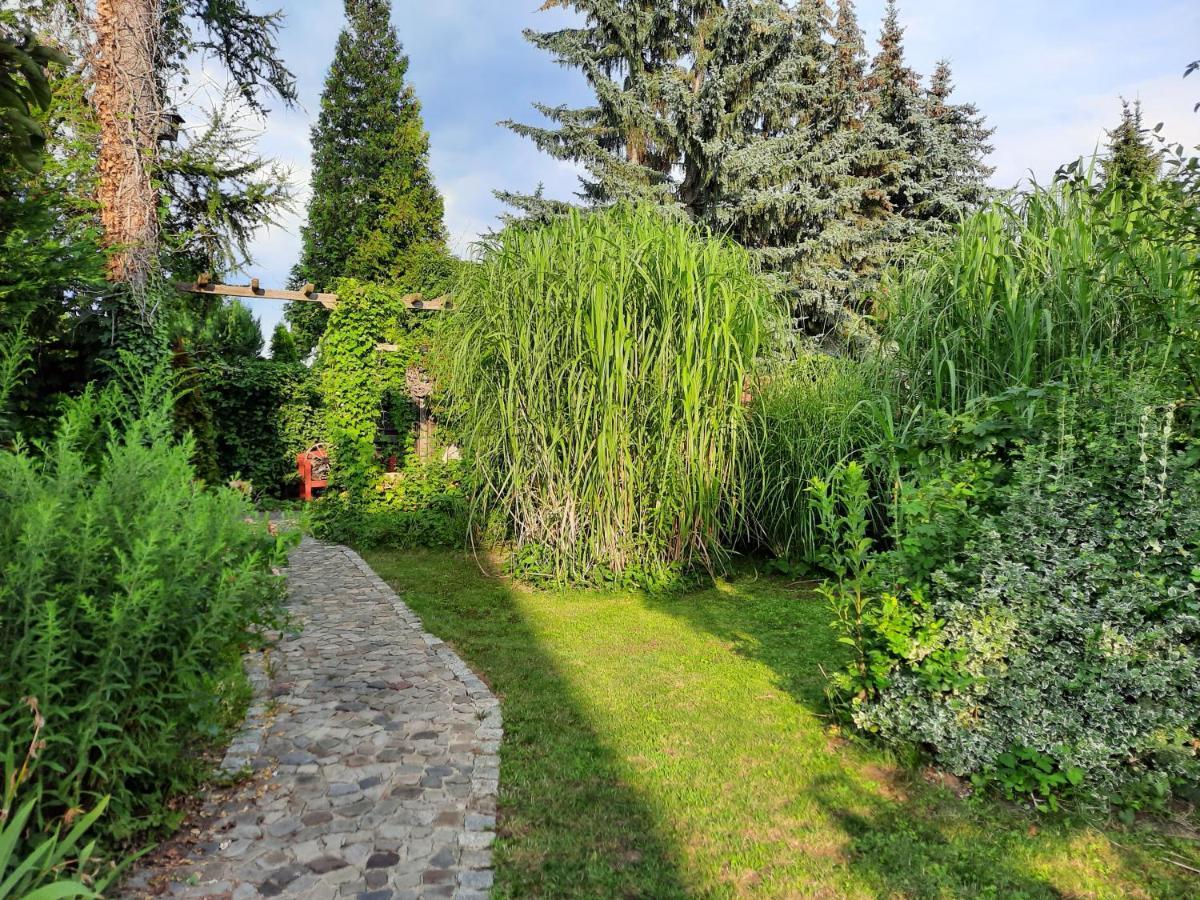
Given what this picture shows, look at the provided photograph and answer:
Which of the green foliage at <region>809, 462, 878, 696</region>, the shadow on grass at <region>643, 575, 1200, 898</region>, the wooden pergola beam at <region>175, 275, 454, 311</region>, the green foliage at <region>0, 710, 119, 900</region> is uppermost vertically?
the wooden pergola beam at <region>175, 275, 454, 311</region>

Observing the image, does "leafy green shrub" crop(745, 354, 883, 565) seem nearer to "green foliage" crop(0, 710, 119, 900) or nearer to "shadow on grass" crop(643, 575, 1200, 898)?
"shadow on grass" crop(643, 575, 1200, 898)

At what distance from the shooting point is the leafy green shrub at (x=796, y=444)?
512 cm

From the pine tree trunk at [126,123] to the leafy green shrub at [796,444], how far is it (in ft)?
20.8

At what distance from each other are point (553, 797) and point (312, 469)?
906 cm

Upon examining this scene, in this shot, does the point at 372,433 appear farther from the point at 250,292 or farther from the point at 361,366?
the point at 250,292

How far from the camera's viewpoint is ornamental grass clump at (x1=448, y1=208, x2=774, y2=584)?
4.54 meters

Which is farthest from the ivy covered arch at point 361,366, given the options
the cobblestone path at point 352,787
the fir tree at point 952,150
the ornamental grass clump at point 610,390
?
the fir tree at point 952,150

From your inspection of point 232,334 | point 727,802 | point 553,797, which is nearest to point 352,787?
point 553,797

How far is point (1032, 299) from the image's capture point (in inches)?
131

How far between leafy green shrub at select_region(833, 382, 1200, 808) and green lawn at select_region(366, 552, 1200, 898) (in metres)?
0.20

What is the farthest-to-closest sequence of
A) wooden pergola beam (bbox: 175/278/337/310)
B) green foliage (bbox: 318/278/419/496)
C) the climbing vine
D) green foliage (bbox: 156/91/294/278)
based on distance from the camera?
green foliage (bbox: 156/91/294/278) → wooden pergola beam (bbox: 175/278/337/310) → green foliage (bbox: 318/278/419/496) → the climbing vine

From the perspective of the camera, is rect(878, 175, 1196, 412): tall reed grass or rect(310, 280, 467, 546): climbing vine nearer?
rect(878, 175, 1196, 412): tall reed grass

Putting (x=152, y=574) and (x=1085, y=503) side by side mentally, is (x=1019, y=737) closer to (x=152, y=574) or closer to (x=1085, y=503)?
(x=1085, y=503)

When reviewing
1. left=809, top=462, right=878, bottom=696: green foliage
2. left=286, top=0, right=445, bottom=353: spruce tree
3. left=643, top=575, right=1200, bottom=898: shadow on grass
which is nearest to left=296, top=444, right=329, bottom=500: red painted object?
left=286, top=0, right=445, bottom=353: spruce tree
